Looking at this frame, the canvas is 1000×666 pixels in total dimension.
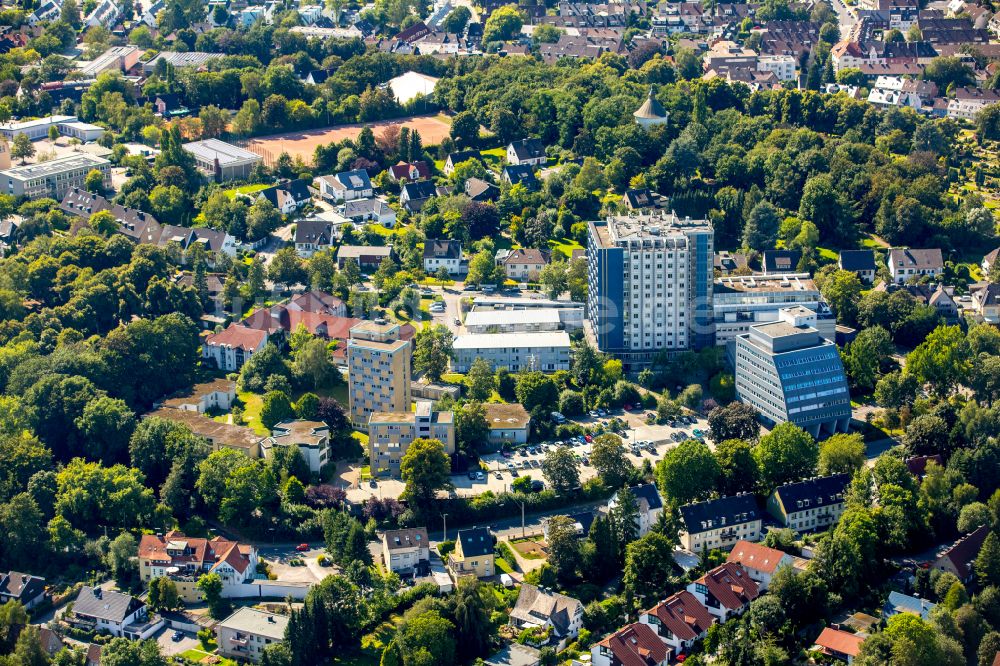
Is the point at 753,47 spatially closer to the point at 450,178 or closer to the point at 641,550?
the point at 450,178

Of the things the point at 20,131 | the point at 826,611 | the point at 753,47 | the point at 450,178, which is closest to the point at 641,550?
the point at 826,611

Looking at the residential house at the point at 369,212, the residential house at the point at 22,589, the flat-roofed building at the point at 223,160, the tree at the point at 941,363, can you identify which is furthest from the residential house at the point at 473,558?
the flat-roofed building at the point at 223,160

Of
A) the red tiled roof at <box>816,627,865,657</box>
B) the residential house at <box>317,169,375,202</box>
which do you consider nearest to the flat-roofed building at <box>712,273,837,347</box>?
the red tiled roof at <box>816,627,865,657</box>

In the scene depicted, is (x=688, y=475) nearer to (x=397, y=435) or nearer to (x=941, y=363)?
(x=397, y=435)

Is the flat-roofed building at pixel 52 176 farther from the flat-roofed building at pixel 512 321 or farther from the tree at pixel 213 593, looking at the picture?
the tree at pixel 213 593

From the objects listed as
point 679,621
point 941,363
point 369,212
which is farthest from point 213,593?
point 369,212

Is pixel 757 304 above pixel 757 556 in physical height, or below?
above
